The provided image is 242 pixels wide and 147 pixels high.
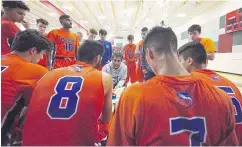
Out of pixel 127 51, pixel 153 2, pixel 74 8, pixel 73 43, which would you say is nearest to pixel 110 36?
pixel 74 8

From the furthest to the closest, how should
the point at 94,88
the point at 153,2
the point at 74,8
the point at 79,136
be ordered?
the point at 74,8 → the point at 153,2 → the point at 94,88 → the point at 79,136

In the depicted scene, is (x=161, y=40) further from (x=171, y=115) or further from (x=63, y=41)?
(x=63, y=41)

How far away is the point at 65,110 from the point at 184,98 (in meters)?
0.75

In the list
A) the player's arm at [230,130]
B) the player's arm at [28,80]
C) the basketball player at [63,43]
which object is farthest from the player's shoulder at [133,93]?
the basketball player at [63,43]

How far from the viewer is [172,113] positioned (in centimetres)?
100

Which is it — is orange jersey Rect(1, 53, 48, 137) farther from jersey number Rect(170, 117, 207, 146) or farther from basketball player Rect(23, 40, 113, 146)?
jersey number Rect(170, 117, 207, 146)

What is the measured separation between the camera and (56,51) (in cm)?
416

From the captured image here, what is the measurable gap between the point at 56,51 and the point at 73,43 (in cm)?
33

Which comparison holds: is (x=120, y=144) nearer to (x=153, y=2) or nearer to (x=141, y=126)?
(x=141, y=126)

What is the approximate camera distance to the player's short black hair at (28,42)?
71.1 inches

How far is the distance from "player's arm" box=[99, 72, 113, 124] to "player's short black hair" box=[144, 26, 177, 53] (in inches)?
19.1

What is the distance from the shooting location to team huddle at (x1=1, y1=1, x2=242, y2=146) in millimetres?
1011

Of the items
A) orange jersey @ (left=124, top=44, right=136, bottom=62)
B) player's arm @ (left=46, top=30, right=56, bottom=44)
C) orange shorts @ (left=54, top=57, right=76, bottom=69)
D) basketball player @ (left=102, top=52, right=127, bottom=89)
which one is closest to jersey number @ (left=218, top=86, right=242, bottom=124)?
basketball player @ (left=102, top=52, right=127, bottom=89)

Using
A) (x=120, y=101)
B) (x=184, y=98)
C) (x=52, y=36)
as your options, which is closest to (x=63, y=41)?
(x=52, y=36)
